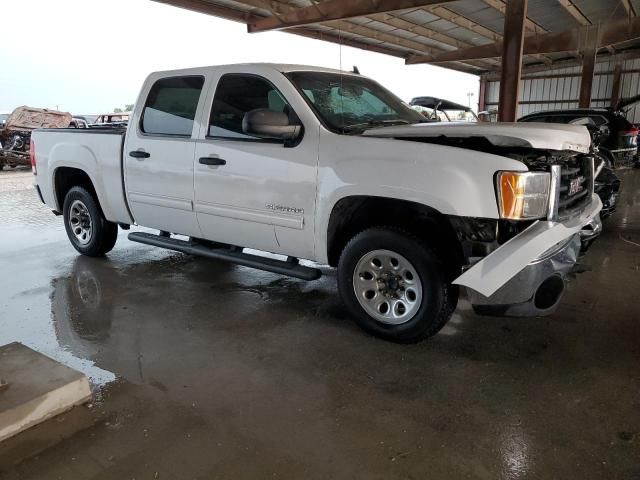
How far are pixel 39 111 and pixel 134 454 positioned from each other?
19580mm

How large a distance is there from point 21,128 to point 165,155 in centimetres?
1601

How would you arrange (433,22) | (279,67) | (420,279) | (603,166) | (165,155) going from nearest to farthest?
(420,279) < (279,67) < (165,155) < (603,166) < (433,22)

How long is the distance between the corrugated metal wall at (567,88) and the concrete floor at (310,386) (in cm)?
2190

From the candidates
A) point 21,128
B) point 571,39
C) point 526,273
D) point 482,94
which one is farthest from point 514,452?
point 482,94

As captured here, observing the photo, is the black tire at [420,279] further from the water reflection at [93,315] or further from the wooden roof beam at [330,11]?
the wooden roof beam at [330,11]

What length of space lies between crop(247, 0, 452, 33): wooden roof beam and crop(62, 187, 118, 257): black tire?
681cm

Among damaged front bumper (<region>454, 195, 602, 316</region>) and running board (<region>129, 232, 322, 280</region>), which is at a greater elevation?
damaged front bumper (<region>454, 195, 602, 316</region>)

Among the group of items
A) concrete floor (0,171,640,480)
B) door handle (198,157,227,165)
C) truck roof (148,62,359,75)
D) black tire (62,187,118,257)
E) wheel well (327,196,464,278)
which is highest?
truck roof (148,62,359,75)

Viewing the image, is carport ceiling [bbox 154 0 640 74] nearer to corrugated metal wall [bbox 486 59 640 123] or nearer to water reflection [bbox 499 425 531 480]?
water reflection [bbox 499 425 531 480]

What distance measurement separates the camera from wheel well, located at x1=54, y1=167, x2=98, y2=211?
17.6 ft

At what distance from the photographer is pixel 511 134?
9.57 ft

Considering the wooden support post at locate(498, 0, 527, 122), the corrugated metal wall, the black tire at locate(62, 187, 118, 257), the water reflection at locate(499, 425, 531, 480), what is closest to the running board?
the black tire at locate(62, 187, 118, 257)

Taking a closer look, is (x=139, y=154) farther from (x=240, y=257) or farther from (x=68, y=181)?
(x=68, y=181)

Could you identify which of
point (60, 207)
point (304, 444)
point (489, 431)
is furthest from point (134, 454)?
point (60, 207)
